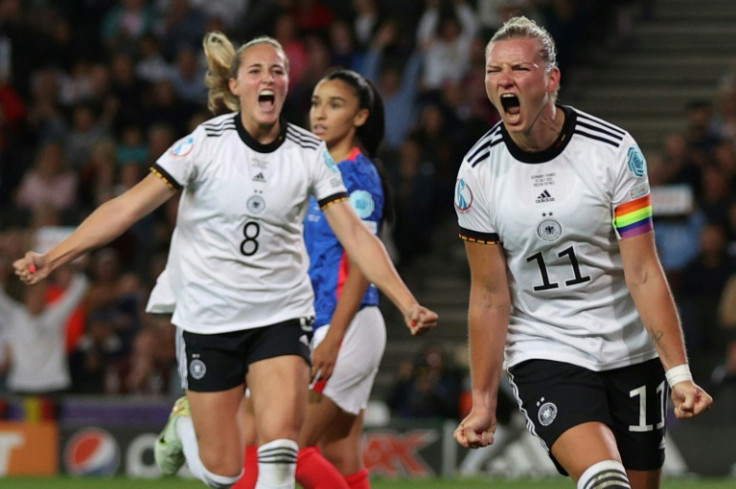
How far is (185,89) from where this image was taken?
16.6 meters

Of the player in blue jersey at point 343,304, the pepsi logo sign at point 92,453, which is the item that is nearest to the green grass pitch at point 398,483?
the pepsi logo sign at point 92,453

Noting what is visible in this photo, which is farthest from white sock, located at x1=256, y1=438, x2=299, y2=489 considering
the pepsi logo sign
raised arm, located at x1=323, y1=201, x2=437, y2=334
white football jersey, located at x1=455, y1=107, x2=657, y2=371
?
the pepsi logo sign

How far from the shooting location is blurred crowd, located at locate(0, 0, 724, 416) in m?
13.4

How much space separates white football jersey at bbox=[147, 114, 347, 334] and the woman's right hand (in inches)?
28.2

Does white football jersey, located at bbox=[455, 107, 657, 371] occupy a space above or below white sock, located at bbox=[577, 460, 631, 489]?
above

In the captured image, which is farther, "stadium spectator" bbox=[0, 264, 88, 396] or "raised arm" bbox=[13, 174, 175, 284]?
"stadium spectator" bbox=[0, 264, 88, 396]

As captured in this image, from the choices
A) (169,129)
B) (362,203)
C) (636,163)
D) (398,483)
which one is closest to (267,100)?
(362,203)

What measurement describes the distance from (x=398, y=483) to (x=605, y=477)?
22.1 feet

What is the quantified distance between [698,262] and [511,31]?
7996 mm

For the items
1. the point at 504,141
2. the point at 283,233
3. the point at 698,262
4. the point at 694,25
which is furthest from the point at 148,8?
the point at 504,141

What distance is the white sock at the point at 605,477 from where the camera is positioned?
195 inches

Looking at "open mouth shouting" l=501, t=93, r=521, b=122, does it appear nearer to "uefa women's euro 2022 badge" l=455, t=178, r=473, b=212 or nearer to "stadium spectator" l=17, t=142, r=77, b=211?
"uefa women's euro 2022 badge" l=455, t=178, r=473, b=212

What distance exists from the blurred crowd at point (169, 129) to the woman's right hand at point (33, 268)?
22.0ft

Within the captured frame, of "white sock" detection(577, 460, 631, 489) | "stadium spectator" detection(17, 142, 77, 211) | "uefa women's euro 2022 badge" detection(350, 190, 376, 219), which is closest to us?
"white sock" detection(577, 460, 631, 489)
